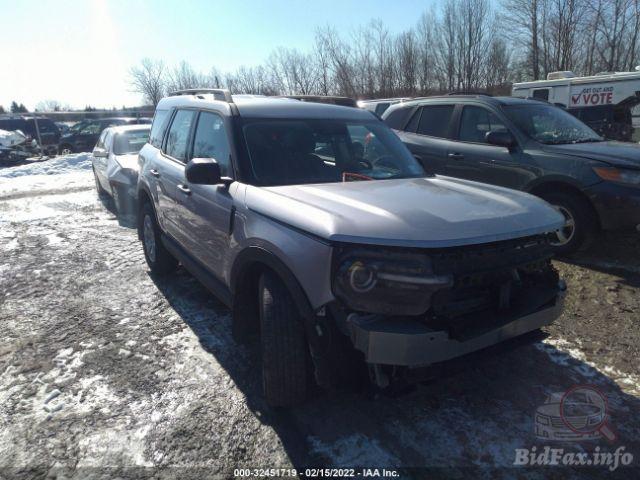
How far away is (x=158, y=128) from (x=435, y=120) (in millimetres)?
4020

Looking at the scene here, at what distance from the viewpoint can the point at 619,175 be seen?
488cm

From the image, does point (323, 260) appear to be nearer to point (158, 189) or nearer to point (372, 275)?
point (372, 275)

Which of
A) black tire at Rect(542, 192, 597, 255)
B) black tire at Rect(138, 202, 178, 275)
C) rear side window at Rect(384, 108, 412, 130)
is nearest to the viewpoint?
black tire at Rect(138, 202, 178, 275)

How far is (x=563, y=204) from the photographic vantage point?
17.3 ft

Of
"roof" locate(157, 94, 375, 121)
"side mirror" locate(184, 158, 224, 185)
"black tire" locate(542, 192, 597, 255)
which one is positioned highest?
"roof" locate(157, 94, 375, 121)

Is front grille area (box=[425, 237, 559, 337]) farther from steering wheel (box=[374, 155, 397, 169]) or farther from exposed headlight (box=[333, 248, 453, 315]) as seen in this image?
steering wheel (box=[374, 155, 397, 169])

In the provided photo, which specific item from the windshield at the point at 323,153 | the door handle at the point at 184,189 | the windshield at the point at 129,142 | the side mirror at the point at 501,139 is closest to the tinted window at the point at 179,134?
the door handle at the point at 184,189

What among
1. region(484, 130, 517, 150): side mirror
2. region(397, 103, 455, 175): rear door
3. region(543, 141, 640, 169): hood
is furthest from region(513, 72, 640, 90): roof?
region(484, 130, 517, 150): side mirror

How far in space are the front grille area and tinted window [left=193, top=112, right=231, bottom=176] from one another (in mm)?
1848

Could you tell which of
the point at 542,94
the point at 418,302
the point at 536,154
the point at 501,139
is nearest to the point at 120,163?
the point at 501,139

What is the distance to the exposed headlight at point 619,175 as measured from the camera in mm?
4812

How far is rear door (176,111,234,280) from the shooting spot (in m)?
3.26

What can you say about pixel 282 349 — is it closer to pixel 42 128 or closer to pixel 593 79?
pixel 593 79

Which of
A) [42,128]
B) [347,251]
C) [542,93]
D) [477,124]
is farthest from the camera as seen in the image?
[42,128]
